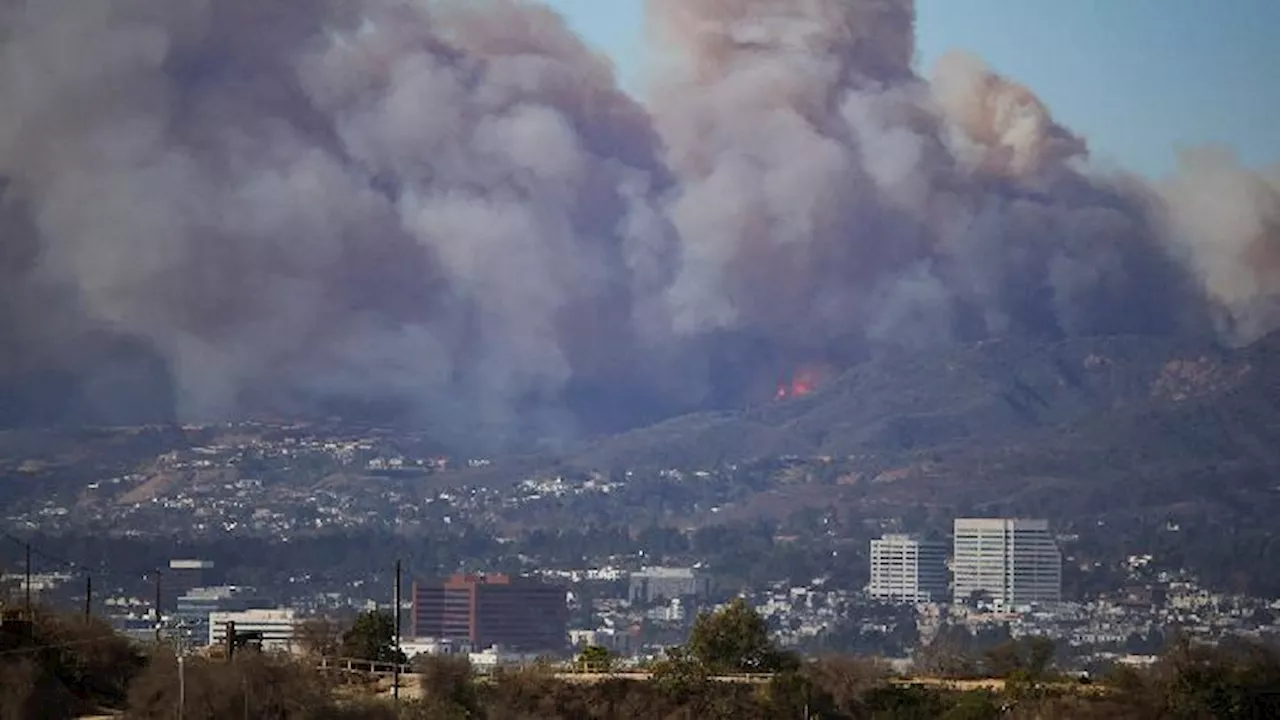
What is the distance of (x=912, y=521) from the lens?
186m

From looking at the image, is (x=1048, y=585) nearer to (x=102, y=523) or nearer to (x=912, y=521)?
(x=912, y=521)

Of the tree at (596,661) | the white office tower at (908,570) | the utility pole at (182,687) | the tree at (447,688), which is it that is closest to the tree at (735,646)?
the tree at (596,661)

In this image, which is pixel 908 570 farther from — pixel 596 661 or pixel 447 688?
pixel 447 688

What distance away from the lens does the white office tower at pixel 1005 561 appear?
169 metres

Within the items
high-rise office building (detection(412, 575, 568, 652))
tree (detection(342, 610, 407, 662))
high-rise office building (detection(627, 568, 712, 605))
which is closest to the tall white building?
tree (detection(342, 610, 407, 662))

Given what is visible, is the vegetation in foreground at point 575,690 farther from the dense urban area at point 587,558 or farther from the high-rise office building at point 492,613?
the high-rise office building at point 492,613

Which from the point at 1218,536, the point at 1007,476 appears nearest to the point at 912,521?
the point at 1007,476

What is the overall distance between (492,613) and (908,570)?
40793 mm

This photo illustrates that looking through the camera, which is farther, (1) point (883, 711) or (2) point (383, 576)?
(2) point (383, 576)

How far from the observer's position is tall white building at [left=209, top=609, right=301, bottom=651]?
2869 inches

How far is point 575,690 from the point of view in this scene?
60.1 m

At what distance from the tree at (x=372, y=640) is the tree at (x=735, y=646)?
748 centimetres

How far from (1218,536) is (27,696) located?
131m

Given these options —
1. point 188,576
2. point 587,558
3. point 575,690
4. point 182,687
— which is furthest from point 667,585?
point 182,687
